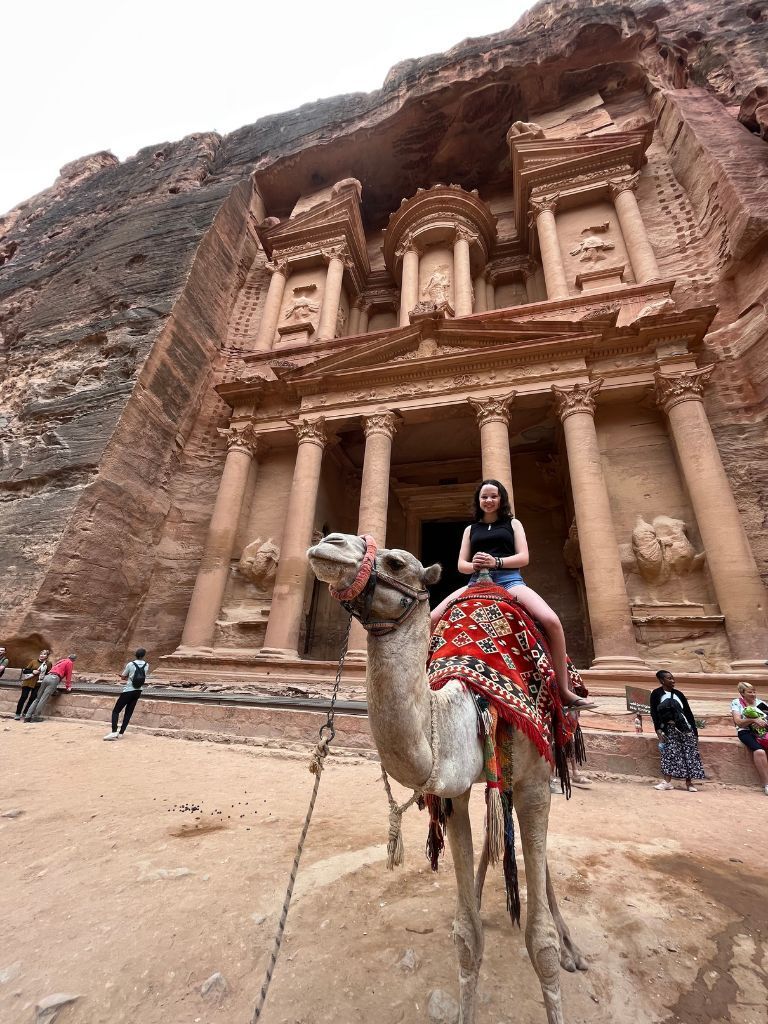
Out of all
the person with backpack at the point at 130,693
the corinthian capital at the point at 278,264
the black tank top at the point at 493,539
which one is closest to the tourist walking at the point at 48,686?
the person with backpack at the point at 130,693

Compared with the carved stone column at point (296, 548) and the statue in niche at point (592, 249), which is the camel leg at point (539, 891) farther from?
the statue in niche at point (592, 249)

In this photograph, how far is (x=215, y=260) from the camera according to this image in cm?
1808

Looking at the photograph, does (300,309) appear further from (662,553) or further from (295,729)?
(295,729)

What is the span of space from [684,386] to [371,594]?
39.0 ft

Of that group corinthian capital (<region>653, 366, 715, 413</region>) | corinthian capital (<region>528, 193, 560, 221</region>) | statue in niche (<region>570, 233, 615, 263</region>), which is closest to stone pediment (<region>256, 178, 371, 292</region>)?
corinthian capital (<region>528, 193, 560, 221</region>)

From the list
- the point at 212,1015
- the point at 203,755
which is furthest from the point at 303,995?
the point at 203,755

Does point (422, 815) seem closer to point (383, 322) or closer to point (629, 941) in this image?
point (629, 941)

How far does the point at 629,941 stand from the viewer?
7.28 ft

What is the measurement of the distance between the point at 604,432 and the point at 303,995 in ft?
40.6

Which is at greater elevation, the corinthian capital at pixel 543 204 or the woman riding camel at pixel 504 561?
the corinthian capital at pixel 543 204

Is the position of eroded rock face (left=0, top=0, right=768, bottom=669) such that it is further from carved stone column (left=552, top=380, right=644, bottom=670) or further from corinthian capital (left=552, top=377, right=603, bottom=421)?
carved stone column (left=552, top=380, right=644, bottom=670)

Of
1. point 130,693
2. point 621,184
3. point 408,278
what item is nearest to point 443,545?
point 408,278

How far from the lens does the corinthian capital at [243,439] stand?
13.9m

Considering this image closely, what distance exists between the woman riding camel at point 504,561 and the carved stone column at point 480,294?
55.2 ft
